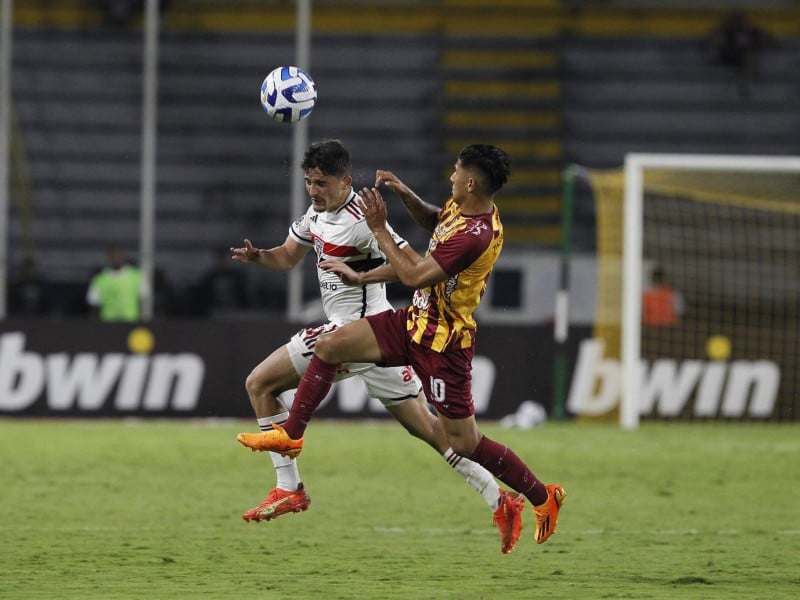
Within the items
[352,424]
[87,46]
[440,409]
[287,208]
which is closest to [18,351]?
[352,424]

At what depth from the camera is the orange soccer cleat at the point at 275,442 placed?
8.02 metres

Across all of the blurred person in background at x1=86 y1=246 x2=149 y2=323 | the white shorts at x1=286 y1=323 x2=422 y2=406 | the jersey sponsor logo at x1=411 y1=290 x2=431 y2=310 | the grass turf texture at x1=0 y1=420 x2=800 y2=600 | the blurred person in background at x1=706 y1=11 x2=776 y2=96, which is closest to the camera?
the grass turf texture at x1=0 y1=420 x2=800 y2=600

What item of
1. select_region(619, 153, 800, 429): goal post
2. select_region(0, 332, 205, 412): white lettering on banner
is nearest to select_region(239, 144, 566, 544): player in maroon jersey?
select_region(619, 153, 800, 429): goal post

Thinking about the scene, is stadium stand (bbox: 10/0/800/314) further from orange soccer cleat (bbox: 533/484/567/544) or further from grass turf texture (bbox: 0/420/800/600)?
orange soccer cleat (bbox: 533/484/567/544)

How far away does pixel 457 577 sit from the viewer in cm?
763

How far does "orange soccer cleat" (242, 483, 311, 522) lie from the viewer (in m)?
8.34

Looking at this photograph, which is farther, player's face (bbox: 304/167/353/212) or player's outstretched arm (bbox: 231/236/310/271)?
player's outstretched arm (bbox: 231/236/310/271)

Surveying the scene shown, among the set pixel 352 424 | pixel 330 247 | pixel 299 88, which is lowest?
pixel 352 424

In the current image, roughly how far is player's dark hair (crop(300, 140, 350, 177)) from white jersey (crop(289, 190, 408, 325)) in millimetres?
263

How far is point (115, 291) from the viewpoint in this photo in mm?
20062

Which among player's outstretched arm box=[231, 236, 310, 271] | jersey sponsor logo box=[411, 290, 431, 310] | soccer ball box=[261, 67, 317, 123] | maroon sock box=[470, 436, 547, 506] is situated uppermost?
soccer ball box=[261, 67, 317, 123]

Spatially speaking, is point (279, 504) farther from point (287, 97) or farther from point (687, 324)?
point (687, 324)

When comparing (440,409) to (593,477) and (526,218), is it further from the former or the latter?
(526,218)

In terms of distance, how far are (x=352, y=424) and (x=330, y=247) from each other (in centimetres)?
918
